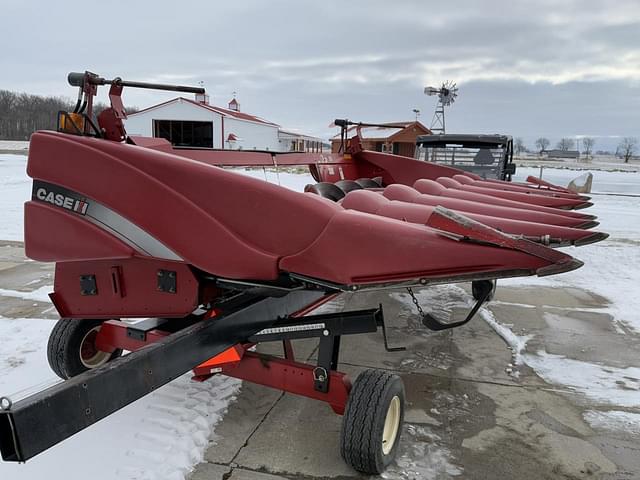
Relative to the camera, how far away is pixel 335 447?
2.79 metres

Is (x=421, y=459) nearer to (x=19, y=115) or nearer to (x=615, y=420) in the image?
(x=615, y=420)

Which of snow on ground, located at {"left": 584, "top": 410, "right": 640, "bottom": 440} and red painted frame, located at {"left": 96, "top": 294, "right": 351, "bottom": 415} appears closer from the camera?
red painted frame, located at {"left": 96, "top": 294, "right": 351, "bottom": 415}

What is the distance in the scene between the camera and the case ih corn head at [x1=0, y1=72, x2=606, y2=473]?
202 centimetres

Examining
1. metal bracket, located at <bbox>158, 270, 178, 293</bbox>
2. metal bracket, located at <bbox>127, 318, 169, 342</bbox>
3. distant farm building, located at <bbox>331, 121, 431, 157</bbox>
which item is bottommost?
metal bracket, located at <bbox>127, 318, 169, 342</bbox>

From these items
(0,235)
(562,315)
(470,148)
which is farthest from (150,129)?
(562,315)

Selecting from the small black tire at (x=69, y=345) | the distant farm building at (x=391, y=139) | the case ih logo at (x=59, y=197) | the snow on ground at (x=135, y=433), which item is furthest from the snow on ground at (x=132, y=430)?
the distant farm building at (x=391, y=139)

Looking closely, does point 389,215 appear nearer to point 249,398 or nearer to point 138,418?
point 249,398

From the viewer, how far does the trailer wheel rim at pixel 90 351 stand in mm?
3303

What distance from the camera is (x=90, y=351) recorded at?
3373mm

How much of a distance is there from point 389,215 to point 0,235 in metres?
7.82

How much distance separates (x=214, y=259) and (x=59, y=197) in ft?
2.58

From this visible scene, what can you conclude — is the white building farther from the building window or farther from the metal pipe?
the metal pipe

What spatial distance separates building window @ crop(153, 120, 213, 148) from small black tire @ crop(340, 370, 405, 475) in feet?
102

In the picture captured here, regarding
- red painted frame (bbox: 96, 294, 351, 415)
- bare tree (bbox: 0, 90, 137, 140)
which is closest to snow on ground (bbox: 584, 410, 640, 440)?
red painted frame (bbox: 96, 294, 351, 415)
